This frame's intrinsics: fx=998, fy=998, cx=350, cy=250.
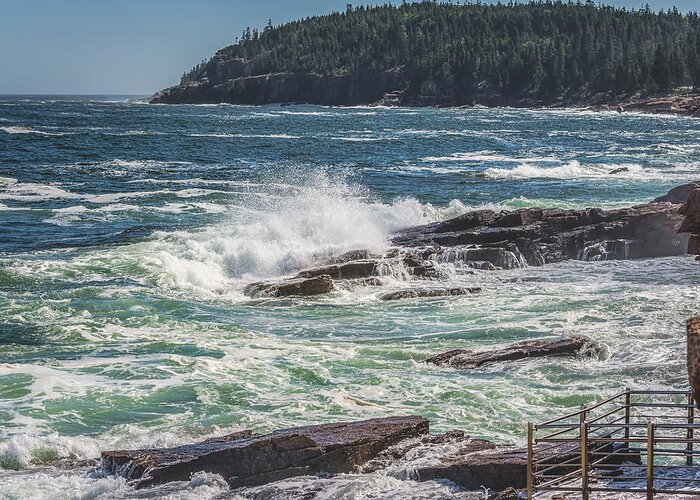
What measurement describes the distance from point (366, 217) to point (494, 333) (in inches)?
514

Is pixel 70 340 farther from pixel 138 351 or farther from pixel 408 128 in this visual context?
pixel 408 128

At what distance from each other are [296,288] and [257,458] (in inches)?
494

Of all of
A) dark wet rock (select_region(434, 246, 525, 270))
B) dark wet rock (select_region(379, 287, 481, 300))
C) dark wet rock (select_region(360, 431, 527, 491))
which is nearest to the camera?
dark wet rock (select_region(360, 431, 527, 491))

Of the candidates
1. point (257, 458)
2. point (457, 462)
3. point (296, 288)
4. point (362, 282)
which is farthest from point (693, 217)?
point (362, 282)

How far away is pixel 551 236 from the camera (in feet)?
93.8

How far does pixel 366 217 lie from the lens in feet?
107

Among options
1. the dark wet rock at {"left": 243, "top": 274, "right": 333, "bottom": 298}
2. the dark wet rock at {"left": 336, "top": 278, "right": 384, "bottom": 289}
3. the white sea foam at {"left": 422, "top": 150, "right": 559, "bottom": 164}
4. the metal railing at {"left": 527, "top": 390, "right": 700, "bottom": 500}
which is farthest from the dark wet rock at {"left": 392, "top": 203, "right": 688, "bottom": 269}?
the white sea foam at {"left": 422, "top": 150, "right": 559, "bottom": 164}

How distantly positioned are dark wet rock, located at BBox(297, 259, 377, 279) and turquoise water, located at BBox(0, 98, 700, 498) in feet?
2.50

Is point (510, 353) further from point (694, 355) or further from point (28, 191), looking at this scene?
point (28, 191)

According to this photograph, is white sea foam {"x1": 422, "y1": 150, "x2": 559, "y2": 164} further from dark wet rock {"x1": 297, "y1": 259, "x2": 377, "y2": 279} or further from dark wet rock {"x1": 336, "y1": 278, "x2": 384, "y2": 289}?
dark wet rock {"x1": 336, "y1": 278, "x2": 384, "y2": 289}

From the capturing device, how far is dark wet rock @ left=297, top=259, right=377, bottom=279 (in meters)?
25.2

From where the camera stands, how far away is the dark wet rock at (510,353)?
17.7 m

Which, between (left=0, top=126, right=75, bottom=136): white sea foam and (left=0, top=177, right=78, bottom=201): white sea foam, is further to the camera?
(left=0, top=126, right=75, bottom=136): white sea foam

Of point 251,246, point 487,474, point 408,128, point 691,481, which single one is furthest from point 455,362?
point 408,128
